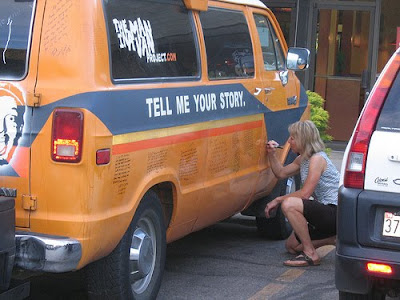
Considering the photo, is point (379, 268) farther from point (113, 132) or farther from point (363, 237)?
point (113, 132)

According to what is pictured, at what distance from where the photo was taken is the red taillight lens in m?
4.43

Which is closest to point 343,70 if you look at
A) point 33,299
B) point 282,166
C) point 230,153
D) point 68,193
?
point 282,166

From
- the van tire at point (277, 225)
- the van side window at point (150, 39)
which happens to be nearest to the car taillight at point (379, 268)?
the van side window at point (150, 39)

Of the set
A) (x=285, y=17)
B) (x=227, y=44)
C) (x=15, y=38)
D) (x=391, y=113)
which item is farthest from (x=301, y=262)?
(x=285, y=17)

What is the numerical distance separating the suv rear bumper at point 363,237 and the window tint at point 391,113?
0.37 metres

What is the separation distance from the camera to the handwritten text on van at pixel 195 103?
→ 5.31 meters

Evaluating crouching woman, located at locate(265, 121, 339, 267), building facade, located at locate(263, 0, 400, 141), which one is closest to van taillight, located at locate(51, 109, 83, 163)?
crouching woman, located at locate(265, 121, 339, 267)

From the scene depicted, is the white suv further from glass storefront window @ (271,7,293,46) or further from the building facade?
glass storefront window @ (271,7,293,46)

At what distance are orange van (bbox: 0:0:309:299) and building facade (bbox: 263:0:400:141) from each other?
24.5ft

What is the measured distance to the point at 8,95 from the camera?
4.73 m

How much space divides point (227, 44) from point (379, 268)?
270cm

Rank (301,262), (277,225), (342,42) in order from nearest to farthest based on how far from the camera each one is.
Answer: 1. (301,262)
2. (277,225)
3. (342,42)

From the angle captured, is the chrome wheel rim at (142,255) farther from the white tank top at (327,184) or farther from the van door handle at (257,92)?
the white tank top at (327,184)

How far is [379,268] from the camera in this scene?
14.6 ft
